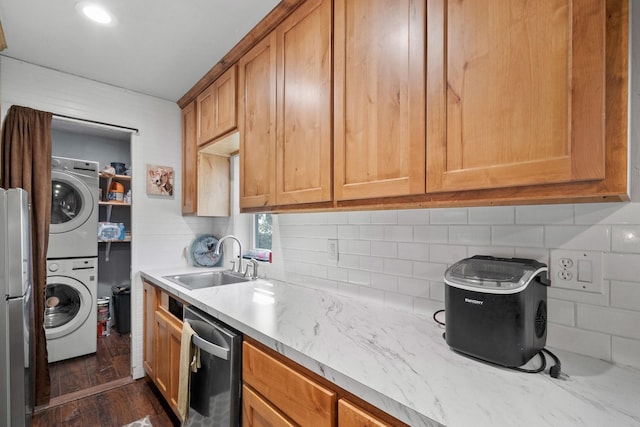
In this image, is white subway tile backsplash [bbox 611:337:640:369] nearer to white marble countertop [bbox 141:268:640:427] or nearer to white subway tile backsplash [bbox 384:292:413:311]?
white marble countertop [bbox 141:268:640:427]

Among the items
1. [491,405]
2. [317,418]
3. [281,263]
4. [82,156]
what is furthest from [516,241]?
[82,156]

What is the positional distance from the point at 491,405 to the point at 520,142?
2.07ft

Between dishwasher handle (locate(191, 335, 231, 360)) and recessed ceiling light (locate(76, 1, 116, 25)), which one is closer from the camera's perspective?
dishwasher handle (locate(191, 335, 231, 360))

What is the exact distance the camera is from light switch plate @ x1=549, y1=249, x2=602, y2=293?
89 centimetres

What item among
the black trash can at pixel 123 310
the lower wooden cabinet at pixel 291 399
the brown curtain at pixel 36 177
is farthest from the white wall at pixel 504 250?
the black trash can at pixel 123 310

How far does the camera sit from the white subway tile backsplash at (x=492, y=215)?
41.7 inches

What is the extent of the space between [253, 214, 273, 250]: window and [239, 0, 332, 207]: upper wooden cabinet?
0.63 m

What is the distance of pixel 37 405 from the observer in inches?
82.5

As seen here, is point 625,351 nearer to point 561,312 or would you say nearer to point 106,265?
point 561,312

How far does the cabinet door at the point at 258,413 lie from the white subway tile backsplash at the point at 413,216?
35.3 inches

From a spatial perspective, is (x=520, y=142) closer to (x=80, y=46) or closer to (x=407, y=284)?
(x=407, y=284)


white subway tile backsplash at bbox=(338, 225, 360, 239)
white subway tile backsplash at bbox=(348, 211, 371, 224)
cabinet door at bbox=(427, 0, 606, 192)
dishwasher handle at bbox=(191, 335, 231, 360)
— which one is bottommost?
dishwasher handle at bbox=(191, 335, 231, 360)

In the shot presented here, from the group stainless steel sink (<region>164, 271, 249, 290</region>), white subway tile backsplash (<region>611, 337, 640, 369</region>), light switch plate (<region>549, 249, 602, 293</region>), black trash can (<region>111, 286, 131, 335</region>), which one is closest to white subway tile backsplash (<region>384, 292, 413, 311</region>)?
light switch plate (<region>549, 249, 602, 293</region>)

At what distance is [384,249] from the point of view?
1.45 m
